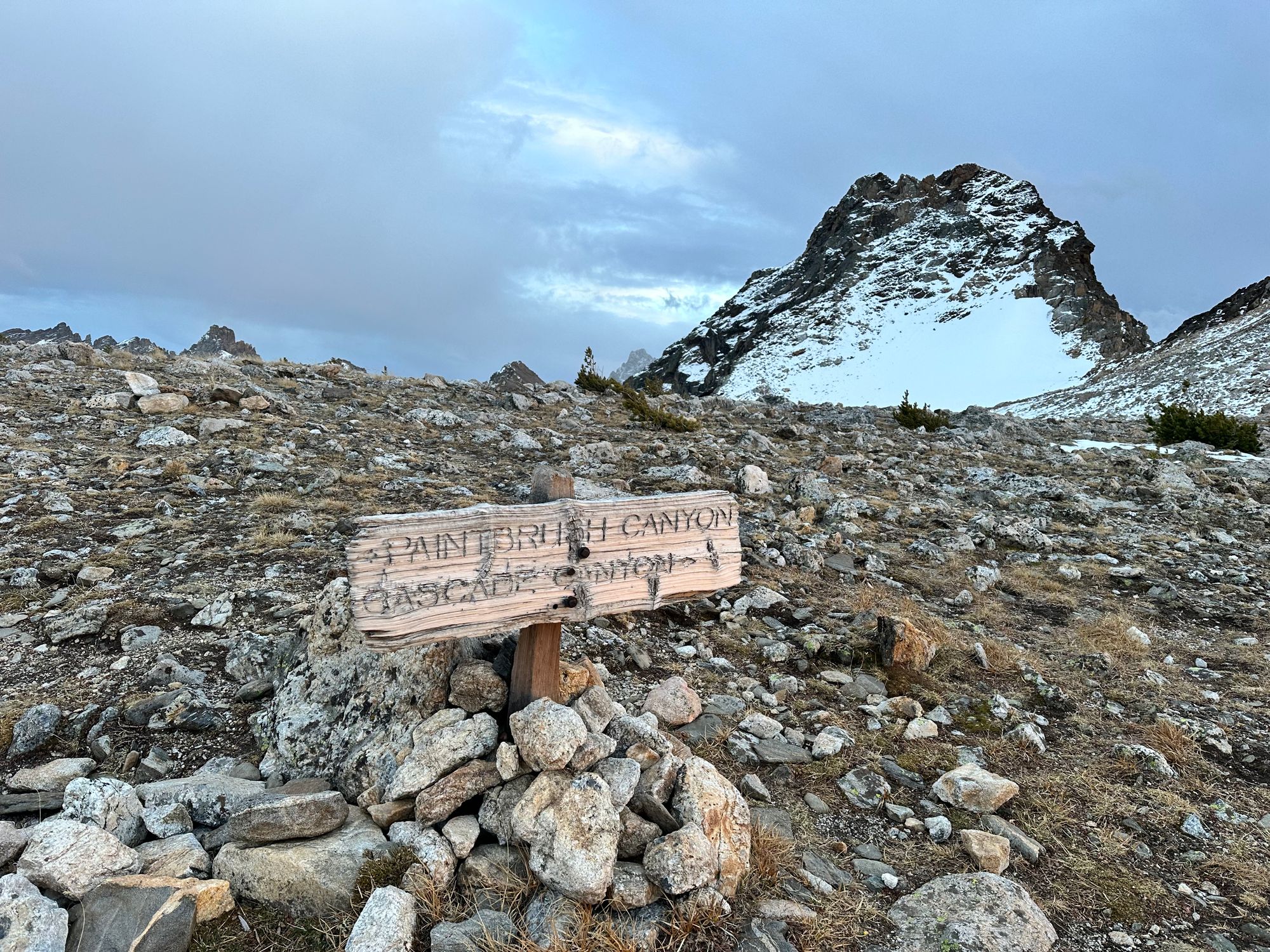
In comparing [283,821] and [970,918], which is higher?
[283,821]

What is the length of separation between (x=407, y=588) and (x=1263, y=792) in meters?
5.25

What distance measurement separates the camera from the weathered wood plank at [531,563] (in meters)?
2.85

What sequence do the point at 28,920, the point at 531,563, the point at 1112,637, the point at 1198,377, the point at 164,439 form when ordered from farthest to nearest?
the point at 1198,377
the point at 164,439
the point at 1112,637
the point at 531,563
the point at 28,920

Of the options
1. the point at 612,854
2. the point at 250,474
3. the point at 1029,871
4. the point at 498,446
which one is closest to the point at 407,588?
the point at 612,854

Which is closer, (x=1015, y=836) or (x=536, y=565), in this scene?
(x=536, y=565)

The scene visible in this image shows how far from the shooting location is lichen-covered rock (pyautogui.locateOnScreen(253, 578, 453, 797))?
330cm

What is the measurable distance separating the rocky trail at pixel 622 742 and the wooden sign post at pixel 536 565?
0.49 metres

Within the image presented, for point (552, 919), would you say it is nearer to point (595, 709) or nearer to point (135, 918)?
point (595, 709)

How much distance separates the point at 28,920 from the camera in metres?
2.32

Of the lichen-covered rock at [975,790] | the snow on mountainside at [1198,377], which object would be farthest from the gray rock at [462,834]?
the snow on mountainside at [1198,377]

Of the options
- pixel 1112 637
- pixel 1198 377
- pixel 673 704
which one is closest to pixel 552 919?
pixel 673 704

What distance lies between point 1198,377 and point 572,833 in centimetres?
4272

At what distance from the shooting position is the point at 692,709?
4.55m

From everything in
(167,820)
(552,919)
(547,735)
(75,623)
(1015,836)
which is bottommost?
(1015,836)
